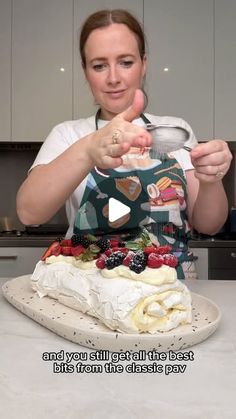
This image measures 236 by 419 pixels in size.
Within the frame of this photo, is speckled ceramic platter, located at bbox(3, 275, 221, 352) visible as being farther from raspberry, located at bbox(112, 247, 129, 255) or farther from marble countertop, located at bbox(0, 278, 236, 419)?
raspberry, located at bbox(112, 247, 129, 255)

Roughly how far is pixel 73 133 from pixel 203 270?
1.37 meters

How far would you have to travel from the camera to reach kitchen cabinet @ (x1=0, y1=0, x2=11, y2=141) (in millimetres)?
2705

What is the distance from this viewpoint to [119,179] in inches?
50.8

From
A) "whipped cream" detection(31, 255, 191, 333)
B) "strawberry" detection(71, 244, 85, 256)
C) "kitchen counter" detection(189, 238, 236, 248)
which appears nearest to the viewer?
"whipped cream" detection(31, 255, 191, 333)

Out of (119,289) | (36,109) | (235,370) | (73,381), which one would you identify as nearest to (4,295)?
(119,289)

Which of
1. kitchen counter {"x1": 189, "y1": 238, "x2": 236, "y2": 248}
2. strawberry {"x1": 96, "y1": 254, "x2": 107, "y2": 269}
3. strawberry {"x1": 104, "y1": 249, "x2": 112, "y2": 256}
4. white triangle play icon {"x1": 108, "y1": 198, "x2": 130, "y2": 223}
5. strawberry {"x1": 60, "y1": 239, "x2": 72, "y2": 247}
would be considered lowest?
kitchen counter {"x1": 189, "y1": 238, "x2": 236, "y2": 248}

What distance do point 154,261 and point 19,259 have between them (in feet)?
5.77

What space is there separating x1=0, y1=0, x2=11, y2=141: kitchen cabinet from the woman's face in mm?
1644

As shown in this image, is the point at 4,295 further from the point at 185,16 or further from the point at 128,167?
the point at 185,16

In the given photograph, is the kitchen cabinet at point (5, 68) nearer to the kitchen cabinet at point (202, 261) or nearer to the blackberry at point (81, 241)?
the kitchen cabinet at point (202, 261)

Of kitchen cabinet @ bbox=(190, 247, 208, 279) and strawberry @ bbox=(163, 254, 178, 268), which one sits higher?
strawberry @ bbox=(163, 254, 178, 268)
